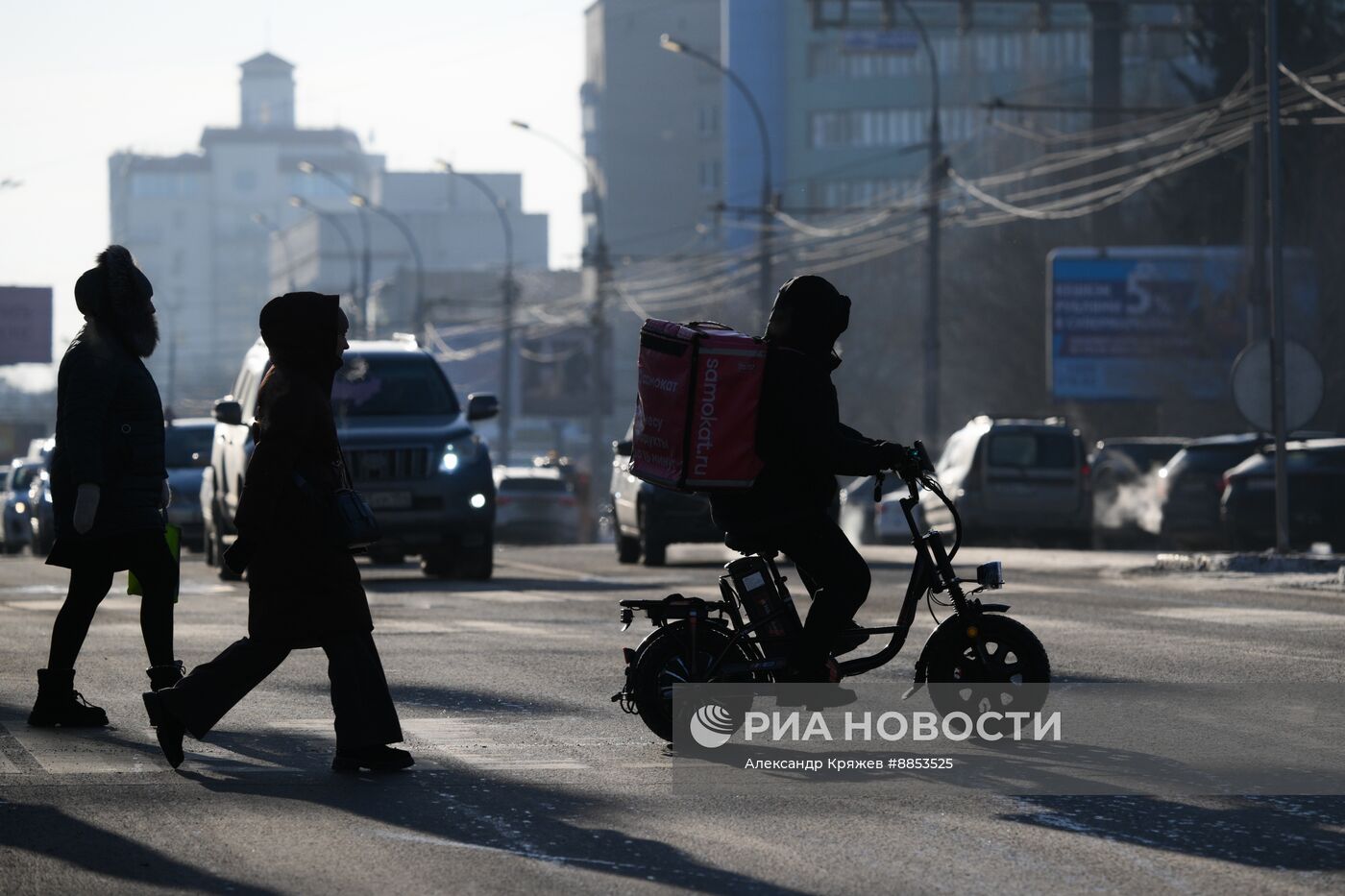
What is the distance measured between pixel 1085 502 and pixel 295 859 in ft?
82.6

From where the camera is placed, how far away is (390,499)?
65.8 feet

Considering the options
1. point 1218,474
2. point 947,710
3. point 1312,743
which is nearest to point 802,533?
point 947,710

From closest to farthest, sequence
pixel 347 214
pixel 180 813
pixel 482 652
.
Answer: pixel 180 813
pixel 482 652
pixel 347 214

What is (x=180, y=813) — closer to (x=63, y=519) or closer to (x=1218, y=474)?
(x=63, y=519)

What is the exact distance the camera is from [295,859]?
6531 millimetres

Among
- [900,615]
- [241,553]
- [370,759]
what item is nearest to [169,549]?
[241,553]

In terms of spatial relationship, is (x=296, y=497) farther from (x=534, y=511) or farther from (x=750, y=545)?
(x=534, y=511)

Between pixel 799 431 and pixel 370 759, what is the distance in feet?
5.95

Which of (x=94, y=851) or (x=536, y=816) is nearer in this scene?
(x=94, y=851)

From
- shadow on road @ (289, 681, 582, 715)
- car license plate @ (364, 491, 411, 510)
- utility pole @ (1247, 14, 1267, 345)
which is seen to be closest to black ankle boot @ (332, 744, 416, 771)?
shadow on road @ (289, 681, 582, 715)

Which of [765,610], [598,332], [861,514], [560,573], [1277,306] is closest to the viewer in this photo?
[765,610]

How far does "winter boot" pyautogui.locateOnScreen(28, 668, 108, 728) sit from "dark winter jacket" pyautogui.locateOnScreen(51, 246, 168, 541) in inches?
17.8

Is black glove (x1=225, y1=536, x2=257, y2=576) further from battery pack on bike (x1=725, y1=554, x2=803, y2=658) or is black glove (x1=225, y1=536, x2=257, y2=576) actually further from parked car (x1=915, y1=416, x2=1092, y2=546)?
parked car (x1=915, y1=416, x2=1092, y2=546)

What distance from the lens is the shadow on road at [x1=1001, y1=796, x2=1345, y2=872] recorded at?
21.4 feet
